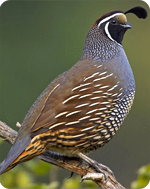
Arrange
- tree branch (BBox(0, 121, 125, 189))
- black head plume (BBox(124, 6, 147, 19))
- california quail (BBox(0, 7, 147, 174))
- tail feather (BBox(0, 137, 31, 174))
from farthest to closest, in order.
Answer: black head plume (BBox(124, 6, 147, 19))
tree branch (BBox(0, 121, 125, 189))
california quail (BBox(0, 7, 147, 174))
tail feather (BBox(0, 137, 31, 174))

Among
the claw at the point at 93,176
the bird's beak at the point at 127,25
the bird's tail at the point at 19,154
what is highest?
the bird's beak at the point at 127,25

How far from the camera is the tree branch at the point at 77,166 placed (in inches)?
147

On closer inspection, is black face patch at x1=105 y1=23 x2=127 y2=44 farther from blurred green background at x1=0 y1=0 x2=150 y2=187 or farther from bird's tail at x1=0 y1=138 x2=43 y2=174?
bird's tail at x1=0 y1=138 x2=43 y2=174

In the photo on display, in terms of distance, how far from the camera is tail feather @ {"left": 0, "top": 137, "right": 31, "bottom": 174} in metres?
3.51

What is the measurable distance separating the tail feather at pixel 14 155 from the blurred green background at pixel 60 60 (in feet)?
1.63

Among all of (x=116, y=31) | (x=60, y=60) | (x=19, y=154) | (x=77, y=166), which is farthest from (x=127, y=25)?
(x=19, y=154)

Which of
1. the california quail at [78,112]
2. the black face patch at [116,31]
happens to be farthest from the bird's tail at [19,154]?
the black face patch at [116,31]

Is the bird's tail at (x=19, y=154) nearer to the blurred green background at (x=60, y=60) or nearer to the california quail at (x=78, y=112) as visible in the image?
the california quail at (x=78, y=112)

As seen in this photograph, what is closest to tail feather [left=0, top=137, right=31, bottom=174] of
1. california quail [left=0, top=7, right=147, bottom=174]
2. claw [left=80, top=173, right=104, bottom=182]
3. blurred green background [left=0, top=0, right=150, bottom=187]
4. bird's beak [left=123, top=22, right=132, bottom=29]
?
california quail [left=0, top=7, right=147, bottom=174]

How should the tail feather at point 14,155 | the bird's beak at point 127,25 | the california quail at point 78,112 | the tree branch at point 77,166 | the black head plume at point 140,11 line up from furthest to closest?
the black head plume at point 140,11 → the bird's beak at point 127,25 → the tree branch at point 77,166 → the california quail at point 78,112 → the tail feather at point 14,155

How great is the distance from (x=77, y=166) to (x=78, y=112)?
669mm

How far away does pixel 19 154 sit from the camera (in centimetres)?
353

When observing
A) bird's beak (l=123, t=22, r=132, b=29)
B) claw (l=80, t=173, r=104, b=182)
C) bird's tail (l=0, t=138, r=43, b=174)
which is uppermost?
bird's beak (l=123, t=22, r=132, b=29)

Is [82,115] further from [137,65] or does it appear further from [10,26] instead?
[10,26]
